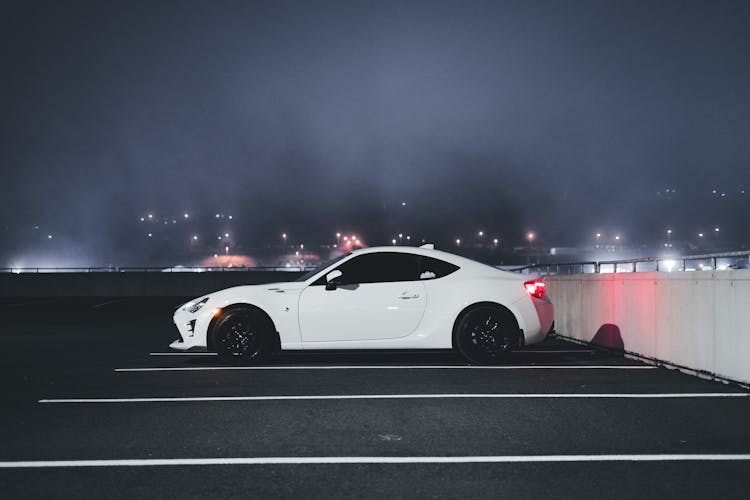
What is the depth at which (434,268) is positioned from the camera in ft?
32.3

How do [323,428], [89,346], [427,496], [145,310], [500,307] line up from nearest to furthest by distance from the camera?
[427,496] → [323,428] → [500,307] → [89,346] → [145,310]

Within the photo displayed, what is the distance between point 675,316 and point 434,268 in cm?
313

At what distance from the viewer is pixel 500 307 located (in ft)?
31.8

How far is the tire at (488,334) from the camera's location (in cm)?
962

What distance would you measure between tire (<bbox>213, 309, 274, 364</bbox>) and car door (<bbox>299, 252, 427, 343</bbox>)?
53 cm

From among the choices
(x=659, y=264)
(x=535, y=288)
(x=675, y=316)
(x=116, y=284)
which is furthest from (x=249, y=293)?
(x=116, y=284)

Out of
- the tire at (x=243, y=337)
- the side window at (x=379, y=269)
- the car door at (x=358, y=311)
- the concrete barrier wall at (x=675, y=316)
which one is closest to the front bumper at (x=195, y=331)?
the tire at (x=243, y=337)

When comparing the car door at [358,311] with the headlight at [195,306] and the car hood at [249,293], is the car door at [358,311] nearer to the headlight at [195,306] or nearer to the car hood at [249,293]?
the car hood at [249,293]

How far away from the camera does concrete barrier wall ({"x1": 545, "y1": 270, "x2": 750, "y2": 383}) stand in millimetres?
8000

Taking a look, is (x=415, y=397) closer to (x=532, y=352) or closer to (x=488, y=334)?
(x=488, y=334)

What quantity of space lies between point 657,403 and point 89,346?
9672 mm

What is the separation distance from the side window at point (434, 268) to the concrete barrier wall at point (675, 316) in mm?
2753

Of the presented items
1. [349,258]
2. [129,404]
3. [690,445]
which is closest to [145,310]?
[349,258]

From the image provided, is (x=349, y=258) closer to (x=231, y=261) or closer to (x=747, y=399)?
(x=747, y=399)
